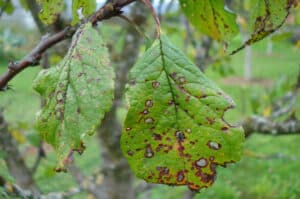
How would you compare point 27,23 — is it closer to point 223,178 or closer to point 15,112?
point 15,112

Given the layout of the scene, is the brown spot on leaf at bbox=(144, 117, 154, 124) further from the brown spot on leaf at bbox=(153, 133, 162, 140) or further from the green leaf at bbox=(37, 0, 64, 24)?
the green leaf at bbox=(37, 0, 64, 24)

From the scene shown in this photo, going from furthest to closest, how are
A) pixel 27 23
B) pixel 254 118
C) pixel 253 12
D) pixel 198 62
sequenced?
pixel 27 23 → pixel 198 62 → pixel 254 118 → pixel 253 12

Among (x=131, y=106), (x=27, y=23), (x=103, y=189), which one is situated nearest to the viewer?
(x=131, y=106)

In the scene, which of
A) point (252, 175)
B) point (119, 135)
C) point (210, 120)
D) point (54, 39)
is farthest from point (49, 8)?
point (252, 175)

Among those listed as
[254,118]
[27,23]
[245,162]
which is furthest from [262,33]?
[27,23]

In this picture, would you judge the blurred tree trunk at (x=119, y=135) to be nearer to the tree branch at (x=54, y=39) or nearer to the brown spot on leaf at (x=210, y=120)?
the tree branch at (x=54, y=39)

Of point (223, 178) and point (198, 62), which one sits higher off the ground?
point (198, 62)

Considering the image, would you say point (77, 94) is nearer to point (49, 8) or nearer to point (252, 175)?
point (49, 8)
